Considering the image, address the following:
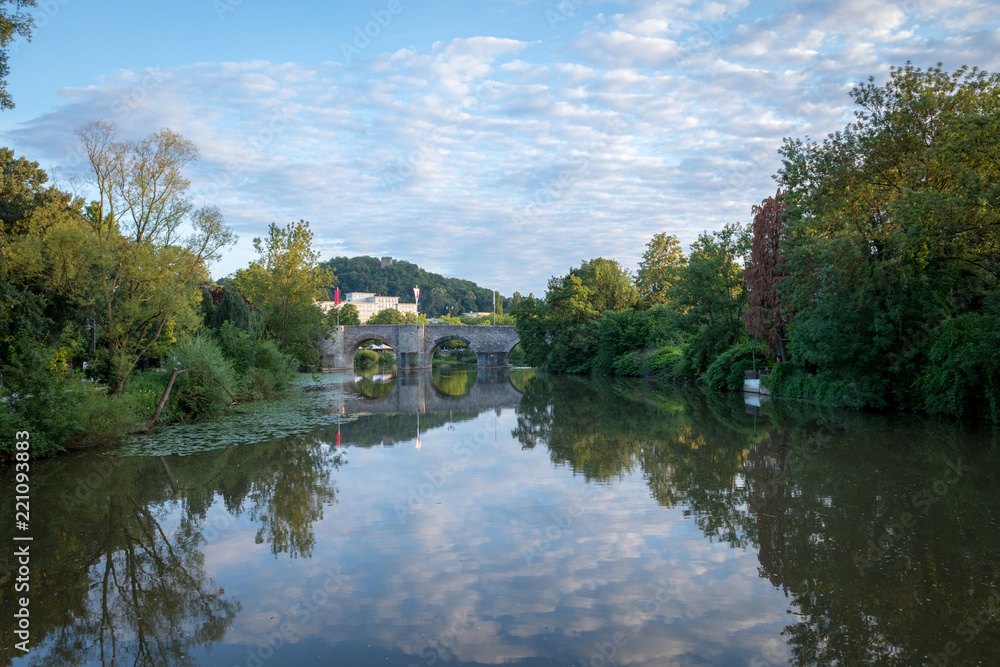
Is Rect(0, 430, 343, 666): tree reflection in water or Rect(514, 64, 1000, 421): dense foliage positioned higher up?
Rect(514, 64, 1000, 421): dense foliage

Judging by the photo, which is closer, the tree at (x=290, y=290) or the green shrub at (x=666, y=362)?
the tree at (x=290, y=290)

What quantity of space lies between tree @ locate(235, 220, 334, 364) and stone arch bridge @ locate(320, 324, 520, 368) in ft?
79.6

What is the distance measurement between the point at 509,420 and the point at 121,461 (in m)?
9.76

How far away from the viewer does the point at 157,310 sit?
50.6 feet

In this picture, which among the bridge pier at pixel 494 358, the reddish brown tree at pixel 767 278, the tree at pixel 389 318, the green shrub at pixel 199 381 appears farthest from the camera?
the tree at pixel 389 318

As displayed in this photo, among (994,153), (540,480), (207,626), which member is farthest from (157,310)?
(994,153)

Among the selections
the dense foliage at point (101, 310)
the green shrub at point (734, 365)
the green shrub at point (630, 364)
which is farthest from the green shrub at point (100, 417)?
the green shrub at point (630, 364)

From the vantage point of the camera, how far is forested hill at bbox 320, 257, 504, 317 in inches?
4368

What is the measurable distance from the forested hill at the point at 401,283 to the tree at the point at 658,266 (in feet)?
211

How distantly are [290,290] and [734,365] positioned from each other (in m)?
18.6

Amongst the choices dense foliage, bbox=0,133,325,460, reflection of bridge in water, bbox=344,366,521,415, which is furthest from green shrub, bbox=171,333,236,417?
reflection of bridge in water, bbox=344,366,521,415

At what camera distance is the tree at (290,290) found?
2816cm

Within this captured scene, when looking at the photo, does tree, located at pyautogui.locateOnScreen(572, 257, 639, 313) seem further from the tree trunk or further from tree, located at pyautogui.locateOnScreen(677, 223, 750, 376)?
the tree trunk
